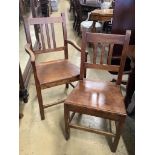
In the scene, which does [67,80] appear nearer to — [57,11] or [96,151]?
[96,151]

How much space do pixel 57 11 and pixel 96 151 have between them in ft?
18.2

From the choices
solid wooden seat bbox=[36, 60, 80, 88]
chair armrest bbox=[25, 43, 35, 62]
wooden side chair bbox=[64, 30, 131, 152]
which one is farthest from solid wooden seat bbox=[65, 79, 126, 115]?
chair armrest bbox=[25, 43, 35, 62]

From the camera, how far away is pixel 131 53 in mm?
1669

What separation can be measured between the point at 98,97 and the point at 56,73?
548mm

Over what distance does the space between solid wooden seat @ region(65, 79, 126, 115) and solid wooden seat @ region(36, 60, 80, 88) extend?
0.55ft

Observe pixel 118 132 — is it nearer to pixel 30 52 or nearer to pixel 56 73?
pixel 56 73

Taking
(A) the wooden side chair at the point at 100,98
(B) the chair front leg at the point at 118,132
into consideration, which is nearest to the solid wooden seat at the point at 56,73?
(A) the wooden side chair at the point at 100,98

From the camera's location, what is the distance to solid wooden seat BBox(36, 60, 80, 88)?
1684mm

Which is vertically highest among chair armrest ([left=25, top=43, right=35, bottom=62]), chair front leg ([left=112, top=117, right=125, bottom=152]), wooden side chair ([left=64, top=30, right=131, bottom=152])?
chair armrest ([left=25, top=43, right=35, bottom=62])

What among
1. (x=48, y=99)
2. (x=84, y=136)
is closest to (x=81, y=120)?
(x=84, y=136)

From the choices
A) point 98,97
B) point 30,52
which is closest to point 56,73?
point 30,52

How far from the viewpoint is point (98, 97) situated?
146 centimetres

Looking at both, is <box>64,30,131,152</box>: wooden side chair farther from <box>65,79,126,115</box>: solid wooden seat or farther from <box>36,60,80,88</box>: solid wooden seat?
<box>36,60,80,88</box>: solid wooden seat
